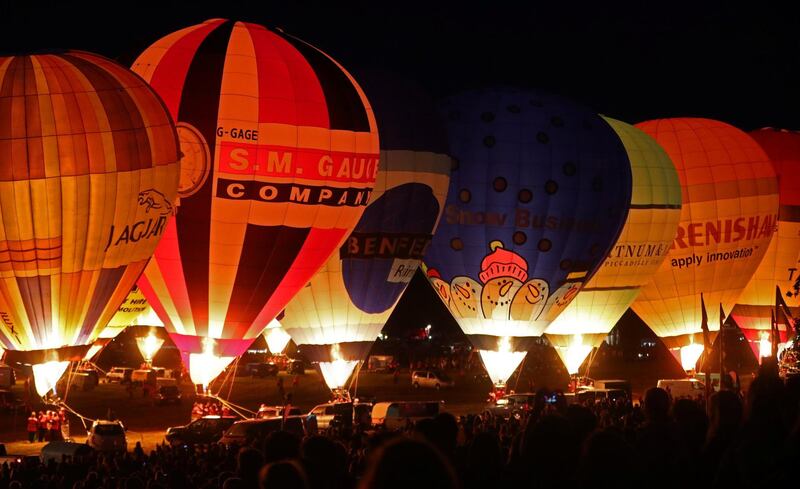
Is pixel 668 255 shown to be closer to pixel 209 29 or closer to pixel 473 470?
pixel 209 29

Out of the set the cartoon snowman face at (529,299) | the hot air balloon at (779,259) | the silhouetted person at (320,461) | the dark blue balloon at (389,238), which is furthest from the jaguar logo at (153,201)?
the hot air balloon at (779,259)

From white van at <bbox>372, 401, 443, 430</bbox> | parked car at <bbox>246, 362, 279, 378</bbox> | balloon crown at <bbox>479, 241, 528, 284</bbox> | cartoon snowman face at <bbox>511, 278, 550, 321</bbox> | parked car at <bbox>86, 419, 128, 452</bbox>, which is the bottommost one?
parked car at <bbox>86, 419, 128, 452</bbox>

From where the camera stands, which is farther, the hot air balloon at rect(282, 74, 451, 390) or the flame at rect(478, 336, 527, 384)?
the flame at rect(478, 336, 527, 384)

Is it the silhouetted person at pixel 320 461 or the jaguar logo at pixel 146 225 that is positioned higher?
the jaguar logo at pixel 146 225

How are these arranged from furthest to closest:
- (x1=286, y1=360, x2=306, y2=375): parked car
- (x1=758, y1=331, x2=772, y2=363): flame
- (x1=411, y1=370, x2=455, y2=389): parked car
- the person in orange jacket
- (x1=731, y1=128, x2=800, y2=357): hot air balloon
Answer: (x1=286, y1=360, x2=306, y2=375): parked car < (x1=411, y1=370, x2=455, y2=389): parked car < (x1=758, y1=331, x2=772, y2=363): flame < (x1=731, y1=128, x2=800, y2=357): hot air balloon < the person in orange jacket

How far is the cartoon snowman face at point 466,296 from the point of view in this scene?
19562mm

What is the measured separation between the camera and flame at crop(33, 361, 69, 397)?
1477cm

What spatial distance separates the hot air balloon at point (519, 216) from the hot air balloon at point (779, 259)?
19.2 ft

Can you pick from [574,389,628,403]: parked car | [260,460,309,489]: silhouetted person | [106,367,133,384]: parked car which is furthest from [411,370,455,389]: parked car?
[260,460,309,489]: silhouetted person

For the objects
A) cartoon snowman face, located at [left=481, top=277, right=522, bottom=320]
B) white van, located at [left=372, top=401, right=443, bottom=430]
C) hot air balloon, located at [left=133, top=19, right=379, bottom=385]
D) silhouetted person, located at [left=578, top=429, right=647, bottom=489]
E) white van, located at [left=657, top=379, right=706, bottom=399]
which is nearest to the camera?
silhouetted person, located at [left=578, top=429, right=647, bottom=489]

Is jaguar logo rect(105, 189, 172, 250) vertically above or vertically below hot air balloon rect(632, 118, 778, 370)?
below

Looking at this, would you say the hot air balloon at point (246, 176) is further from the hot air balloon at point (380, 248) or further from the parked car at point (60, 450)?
the parked car at point (60, 450)

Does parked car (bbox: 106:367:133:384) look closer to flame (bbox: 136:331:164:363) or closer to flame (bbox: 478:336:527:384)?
flame (bbox: 136:331:164:363)

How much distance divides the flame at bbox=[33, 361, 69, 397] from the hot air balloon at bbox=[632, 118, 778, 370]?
1188 centimetres
